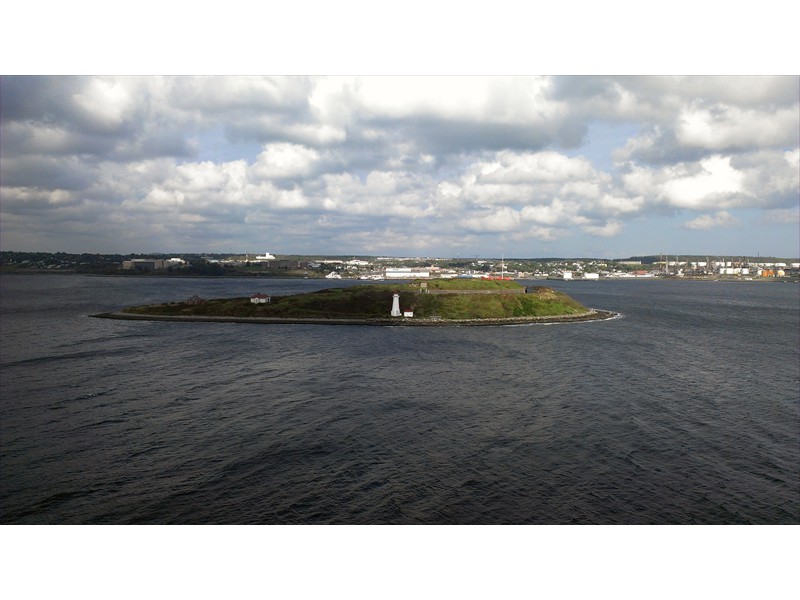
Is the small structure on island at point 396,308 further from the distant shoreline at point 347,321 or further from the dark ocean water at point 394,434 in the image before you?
the dark ocean water at point 394,434

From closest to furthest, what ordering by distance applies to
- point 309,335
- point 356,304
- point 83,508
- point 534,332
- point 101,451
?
point 83,508 < point 101,451 < point 309,335 < point 534,332 < point 356,304

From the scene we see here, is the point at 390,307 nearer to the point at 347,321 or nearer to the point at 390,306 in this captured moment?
the point at 390,306

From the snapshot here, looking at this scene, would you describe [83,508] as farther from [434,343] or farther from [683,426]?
[434,343]

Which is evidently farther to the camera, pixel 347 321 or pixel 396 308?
pixel 396 308

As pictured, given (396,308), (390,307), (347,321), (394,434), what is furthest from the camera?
(390,307)

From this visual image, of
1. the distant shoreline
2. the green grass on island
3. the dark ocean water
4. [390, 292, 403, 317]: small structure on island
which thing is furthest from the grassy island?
the dark ocean water

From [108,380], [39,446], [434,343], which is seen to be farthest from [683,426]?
[108,380]

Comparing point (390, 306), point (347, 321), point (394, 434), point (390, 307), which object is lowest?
point (394, 434)

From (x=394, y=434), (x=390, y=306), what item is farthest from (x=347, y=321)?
(x=394, y=434)
